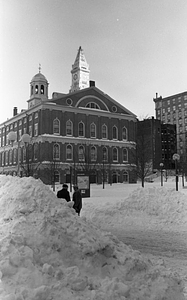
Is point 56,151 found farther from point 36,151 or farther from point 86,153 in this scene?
point 86,153

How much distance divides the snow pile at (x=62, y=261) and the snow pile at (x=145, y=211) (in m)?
6.21

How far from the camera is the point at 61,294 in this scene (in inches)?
153

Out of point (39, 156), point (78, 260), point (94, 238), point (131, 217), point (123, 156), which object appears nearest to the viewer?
point (78, 260)

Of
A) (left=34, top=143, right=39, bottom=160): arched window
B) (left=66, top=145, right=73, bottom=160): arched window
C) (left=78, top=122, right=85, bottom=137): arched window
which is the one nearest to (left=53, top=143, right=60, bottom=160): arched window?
(left=66, top=145, right=73, bottom=160): arched window

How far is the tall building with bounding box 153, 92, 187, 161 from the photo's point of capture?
109625mm

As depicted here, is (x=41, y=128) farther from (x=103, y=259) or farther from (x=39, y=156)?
(x=103, y=259)

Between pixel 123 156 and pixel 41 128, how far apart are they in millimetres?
17470

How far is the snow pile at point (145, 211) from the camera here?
12305mm

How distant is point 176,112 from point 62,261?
381ft

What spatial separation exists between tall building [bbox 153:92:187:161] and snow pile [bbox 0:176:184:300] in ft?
346

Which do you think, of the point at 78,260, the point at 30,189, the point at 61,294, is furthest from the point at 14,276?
the point at 30,189

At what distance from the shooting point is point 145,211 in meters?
13.8

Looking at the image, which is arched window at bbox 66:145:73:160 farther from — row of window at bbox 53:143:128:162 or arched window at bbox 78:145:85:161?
arched window at bbox 78:145:85:161

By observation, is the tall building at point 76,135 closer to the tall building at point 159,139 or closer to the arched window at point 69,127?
the arched window at point 69,127
